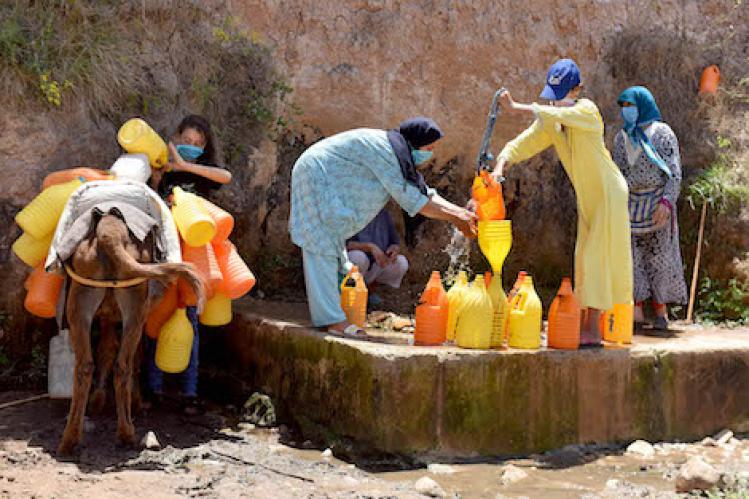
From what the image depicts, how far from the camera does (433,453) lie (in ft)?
17.6

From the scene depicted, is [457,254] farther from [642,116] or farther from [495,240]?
[495,240]

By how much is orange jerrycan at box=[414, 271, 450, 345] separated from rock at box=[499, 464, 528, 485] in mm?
881

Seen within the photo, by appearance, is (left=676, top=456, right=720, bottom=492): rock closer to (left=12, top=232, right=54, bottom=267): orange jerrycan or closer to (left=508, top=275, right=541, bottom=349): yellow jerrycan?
(left=508, top=275, right=541, bottom=349): yellow jerrycan

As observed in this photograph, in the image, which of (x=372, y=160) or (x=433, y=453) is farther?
(x=372, y=160)

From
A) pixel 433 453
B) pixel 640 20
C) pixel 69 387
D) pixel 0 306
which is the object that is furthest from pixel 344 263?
pixel 640 20

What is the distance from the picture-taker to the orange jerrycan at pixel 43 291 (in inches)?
213

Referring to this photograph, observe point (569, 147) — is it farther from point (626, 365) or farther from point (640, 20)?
point (640, 20)

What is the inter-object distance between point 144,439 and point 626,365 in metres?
2.83

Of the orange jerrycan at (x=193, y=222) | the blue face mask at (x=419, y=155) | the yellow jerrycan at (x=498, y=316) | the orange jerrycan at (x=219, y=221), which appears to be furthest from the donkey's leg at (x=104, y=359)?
the yellow jerrycan at (x=498, y=316)

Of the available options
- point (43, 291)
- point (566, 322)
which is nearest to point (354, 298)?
point (566, 322)

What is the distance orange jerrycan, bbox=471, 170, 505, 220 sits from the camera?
574cm

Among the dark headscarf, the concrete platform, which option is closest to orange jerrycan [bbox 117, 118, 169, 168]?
the concrete platform

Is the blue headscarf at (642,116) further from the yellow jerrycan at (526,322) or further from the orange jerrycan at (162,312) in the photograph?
the orange jerrycan at (162,312)

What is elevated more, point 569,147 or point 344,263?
point 569,147
